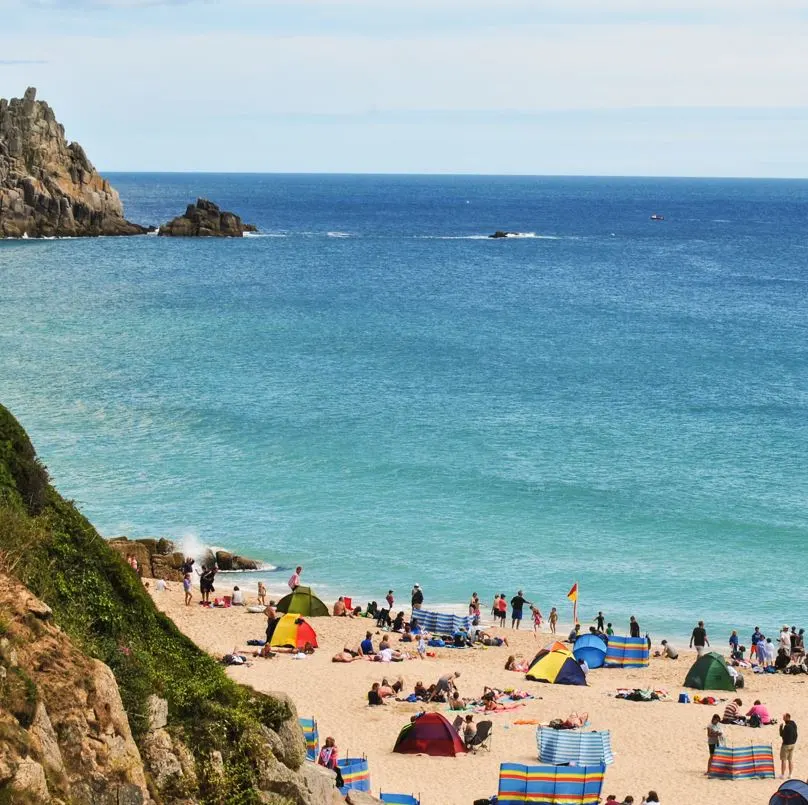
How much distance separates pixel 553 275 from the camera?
10662 centimetres

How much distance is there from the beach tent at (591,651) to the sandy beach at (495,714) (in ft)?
1.25

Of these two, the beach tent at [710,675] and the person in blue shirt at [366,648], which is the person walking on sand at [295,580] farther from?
the beach tent at [710,675]

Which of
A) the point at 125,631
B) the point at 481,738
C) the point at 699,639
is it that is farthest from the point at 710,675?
the point at 125,631

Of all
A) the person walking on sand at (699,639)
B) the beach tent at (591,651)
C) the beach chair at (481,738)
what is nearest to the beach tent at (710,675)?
the beach tent at (591,651)

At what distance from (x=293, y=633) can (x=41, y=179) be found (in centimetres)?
10079

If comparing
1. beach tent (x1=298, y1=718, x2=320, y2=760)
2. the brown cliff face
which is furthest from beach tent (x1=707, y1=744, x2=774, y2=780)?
the brown cliff face

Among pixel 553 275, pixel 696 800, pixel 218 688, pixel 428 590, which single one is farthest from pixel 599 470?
pixel 553 275

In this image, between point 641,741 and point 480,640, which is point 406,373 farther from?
point 641,741

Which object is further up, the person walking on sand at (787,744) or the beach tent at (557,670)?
the person walking on sand at (787,744)

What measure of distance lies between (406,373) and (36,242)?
6811 centimetres

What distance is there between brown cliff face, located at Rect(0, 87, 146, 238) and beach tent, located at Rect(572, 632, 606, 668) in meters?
100

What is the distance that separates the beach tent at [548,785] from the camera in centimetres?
1953

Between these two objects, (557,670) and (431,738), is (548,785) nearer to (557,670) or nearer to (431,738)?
(431,738)

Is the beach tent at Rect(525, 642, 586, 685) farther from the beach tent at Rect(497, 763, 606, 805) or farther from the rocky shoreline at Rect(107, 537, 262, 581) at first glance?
the rocky shoreline at Rect(107, 537, 262, 581)
